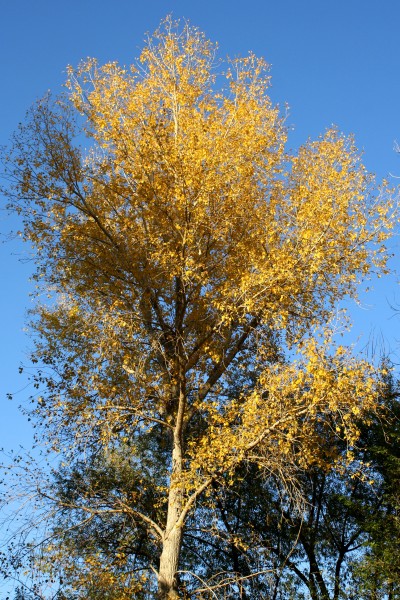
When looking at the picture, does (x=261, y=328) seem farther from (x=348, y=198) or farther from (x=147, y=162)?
(x=147, y=162)

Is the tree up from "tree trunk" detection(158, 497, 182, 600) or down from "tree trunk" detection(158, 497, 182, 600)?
up

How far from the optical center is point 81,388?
37.8ft

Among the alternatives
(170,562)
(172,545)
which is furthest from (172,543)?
(170,562)

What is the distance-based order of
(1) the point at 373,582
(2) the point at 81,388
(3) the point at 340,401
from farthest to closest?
(1) the point at 373,582, (2) the point at 81,388, (3) the point at 340,401

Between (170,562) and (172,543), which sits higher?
(172,543)

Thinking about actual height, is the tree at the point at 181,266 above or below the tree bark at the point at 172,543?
above

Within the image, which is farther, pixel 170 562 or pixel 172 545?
pixel 172 545

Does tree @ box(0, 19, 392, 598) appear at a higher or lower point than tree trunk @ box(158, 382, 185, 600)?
higher

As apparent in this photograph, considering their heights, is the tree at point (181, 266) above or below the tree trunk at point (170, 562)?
above

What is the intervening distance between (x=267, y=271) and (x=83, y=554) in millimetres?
5632

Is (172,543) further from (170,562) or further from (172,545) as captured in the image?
(170,562)

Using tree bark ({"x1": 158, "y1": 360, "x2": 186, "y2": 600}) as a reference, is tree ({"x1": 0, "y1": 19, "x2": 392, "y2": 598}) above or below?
above

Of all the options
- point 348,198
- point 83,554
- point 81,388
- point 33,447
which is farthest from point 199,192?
point 83,554

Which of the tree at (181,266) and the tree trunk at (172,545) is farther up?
the tree at (181,266)
